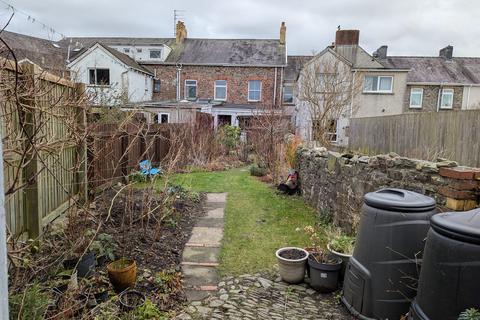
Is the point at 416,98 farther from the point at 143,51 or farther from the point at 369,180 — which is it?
the point at 369,180

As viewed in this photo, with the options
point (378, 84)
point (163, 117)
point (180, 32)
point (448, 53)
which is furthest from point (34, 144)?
point (448, 53)

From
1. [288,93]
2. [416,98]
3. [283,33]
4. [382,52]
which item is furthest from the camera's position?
[283,33]

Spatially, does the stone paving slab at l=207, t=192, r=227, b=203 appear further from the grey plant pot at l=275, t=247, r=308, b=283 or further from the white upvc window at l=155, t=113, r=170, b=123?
the white upvc window at l=155, t=113, r=170, b=123

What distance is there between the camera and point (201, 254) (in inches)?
181

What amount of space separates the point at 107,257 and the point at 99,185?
3730 mm

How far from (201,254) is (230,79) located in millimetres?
20802

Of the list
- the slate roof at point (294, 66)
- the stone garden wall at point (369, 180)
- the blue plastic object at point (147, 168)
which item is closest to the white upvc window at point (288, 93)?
the slate roof at point (294, 66)

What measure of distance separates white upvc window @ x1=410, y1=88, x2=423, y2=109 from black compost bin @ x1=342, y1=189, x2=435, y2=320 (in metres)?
21.9

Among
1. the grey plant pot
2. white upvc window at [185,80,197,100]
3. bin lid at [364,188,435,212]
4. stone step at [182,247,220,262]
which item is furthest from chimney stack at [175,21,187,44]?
bin lid at [364,188,435,212]

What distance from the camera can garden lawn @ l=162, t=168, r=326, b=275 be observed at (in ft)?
14.8

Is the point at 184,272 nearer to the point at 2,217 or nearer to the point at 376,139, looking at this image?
the point at 2,217

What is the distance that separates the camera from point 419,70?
23156 mm

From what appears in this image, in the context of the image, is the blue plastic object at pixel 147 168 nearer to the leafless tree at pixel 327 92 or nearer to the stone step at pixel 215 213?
the stone step at pixel 215 213

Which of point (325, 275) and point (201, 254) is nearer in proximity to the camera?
point (325, 275)
